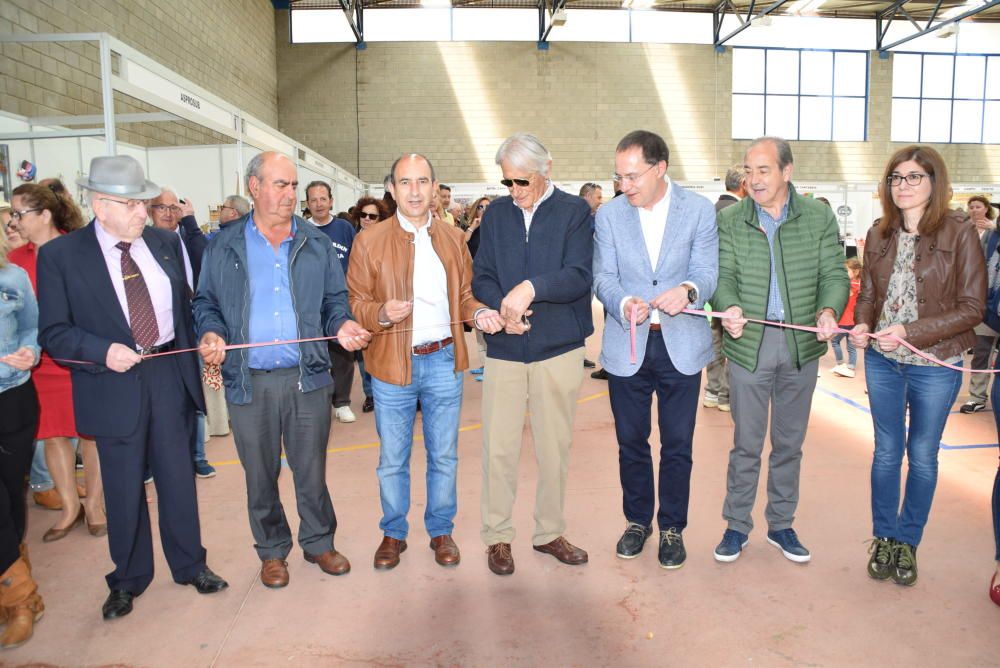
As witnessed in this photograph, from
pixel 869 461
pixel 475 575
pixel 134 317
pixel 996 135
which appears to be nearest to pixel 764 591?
pixel 475 575

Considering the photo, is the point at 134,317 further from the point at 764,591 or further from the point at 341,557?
the point at 764,591

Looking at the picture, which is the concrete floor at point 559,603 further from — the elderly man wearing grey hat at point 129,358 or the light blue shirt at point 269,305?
the light blue shirt at point 269,305

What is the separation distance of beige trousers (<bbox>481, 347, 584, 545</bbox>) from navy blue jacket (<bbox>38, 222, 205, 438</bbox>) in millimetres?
1375

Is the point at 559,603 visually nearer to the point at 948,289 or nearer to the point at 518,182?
the point at 518,182

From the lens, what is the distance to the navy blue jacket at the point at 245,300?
9.02 ft

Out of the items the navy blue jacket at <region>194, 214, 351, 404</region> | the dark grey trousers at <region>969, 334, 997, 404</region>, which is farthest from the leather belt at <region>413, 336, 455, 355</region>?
the dark grey trousers at <region>969, 334, 997, 404</region>

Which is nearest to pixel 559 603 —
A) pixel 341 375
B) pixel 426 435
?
pixel 426 435

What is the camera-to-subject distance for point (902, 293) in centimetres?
283

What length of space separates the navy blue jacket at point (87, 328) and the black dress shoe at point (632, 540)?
205cm

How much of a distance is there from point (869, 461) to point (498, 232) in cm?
300

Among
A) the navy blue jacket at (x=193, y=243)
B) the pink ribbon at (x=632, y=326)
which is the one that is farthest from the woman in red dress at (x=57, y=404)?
the pink ribbon at (x=632, y=326)

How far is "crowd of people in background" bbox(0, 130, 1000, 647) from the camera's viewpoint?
8.61ft

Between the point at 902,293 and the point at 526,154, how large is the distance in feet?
5.29

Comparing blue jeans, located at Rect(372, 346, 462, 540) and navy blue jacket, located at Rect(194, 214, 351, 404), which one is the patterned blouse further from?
navy blue jacket, located at Rect(194, 214, 351, 404)
